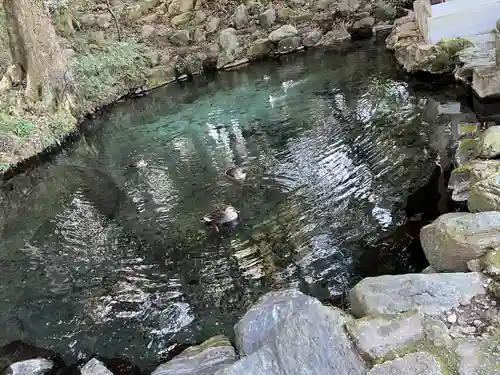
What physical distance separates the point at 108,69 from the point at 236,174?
9515mm

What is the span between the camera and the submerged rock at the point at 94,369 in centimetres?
424

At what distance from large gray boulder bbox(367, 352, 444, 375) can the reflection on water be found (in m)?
2.03

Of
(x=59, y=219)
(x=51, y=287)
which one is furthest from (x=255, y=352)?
(x=59, y=219)

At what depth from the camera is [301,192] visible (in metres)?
7.11

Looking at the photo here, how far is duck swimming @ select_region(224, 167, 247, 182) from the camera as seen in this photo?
7.90m

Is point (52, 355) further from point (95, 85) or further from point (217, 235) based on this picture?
point (95, 85)

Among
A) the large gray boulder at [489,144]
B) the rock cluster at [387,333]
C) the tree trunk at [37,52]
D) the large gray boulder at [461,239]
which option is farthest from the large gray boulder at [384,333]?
the tree trunk at [37,52]

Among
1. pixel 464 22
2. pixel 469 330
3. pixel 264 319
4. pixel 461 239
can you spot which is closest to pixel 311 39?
pixel 464 22

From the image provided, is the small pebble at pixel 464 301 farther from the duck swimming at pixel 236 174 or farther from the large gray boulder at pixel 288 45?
the large gray boulder at pixel 288 45

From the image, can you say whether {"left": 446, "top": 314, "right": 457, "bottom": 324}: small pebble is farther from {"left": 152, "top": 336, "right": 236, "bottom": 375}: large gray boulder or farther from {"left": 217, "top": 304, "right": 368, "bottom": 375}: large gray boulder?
{"left": 152, "top": 336, "right": 236, "bottom": 375}: large gray boulder

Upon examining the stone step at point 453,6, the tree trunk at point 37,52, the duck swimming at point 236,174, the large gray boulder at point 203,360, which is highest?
the tree trunk at point 37,52

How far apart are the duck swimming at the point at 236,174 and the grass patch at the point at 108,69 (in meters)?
8.01

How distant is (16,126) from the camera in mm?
11805

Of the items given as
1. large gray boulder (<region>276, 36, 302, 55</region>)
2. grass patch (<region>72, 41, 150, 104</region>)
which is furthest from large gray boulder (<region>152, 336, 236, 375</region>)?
large gray boulder (<region>276, 36, 302, 55</region>)
